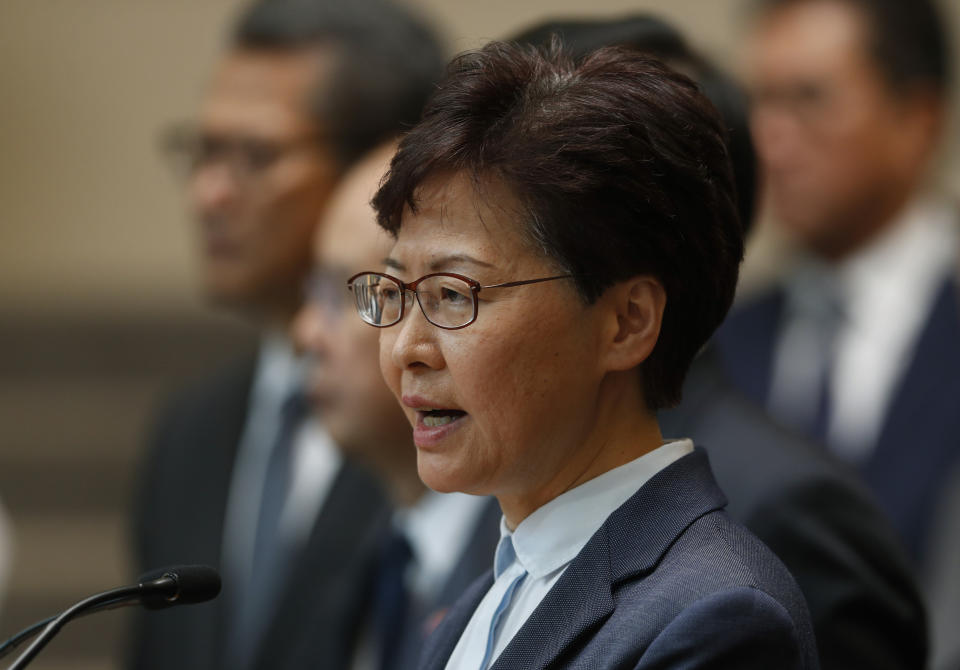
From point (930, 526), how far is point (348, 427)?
137 centimetres

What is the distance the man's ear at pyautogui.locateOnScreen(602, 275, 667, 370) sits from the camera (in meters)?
1.43

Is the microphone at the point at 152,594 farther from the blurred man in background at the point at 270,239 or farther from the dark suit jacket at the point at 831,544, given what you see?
the blurred man in background at the point at 270,239

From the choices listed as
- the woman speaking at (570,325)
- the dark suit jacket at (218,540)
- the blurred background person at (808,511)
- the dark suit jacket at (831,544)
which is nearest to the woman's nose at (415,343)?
the woman speaking at (570,325)

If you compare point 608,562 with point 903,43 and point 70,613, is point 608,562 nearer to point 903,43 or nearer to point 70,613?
point 70,613

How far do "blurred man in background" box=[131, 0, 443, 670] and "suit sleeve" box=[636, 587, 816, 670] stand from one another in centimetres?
188

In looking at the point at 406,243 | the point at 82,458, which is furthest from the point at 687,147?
the point at 82,458

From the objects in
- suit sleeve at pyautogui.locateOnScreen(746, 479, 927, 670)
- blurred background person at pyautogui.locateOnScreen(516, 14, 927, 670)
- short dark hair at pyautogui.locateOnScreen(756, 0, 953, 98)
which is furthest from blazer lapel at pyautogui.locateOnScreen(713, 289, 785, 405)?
suit sleeve at pyautogui.locateOnScreen(746, 479, 927, 670)

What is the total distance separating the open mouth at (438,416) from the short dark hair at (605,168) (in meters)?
0.18

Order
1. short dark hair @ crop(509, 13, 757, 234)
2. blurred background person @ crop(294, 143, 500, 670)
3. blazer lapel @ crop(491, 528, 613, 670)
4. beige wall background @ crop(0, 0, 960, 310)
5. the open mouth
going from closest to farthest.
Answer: blazer lapel @ crop(491, 528, 613, 670) → the open mouth → short dark hair @ crop(509, 13, 757, 234) → blurred background person @ crop(294, 143, 500, 670) → beige wall background @ crop(0, 0, 960, 310)

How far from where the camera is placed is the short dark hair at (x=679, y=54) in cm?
216

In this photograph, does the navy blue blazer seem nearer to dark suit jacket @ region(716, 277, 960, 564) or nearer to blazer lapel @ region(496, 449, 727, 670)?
blazer lapel @ region(496, 449, 727, 670)

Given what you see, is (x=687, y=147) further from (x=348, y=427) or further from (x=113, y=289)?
(x=113, y=289)

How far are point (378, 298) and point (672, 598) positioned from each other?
43 centimetres

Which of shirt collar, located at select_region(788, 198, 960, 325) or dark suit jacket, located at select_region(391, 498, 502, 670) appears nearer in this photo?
dark suit jacket, located at select_region(391, 498, 502, 670)
